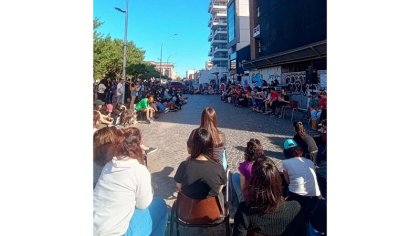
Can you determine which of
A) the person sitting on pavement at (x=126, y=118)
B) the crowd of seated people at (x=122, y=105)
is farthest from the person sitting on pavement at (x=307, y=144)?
the person sitting on pavement at (x=126, y=118)

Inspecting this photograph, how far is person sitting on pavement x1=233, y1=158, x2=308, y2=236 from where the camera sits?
6.81ft

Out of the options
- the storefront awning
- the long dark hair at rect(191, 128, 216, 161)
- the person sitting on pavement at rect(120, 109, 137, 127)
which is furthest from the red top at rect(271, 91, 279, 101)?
the long dark hair at rect(191, 128, 216, 161)

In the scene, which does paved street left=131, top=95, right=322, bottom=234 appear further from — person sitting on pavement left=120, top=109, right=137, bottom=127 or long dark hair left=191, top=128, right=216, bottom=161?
long dark hair left=191, top=128, right=216, bottom=161

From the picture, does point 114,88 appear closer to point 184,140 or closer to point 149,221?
point 184,140

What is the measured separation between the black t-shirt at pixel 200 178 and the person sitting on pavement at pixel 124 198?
1.30 feet

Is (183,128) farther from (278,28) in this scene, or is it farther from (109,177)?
(278,28)

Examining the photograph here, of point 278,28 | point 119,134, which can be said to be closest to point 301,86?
point 278,28

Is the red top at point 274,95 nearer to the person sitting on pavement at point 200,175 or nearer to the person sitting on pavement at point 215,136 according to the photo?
the person sitting on pavement at point 215,136

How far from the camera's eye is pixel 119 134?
3059 millimetres

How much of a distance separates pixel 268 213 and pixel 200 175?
0.80 metres

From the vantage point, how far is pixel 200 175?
270cm
